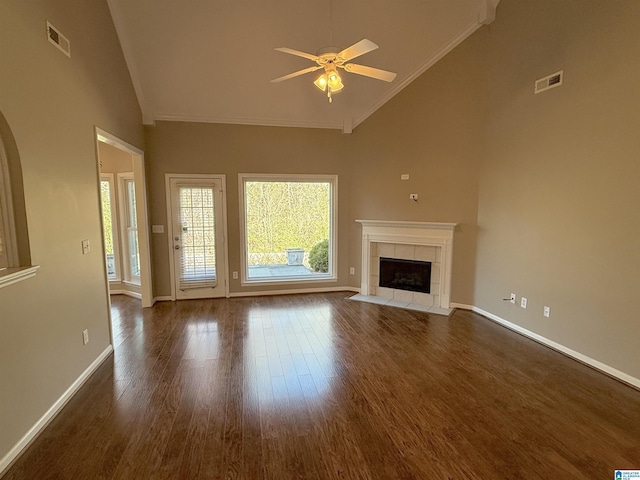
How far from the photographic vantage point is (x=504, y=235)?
416cm

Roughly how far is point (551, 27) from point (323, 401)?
415cm

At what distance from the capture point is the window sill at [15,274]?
6.48 ft

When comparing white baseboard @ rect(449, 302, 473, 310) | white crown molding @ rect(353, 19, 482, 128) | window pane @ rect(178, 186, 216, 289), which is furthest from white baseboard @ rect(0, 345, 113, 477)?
white crown molding @ rect(353, 19, 482, 128)

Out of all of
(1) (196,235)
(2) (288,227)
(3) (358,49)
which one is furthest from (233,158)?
(3) (358,49)

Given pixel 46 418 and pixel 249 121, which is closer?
pixel 46 418

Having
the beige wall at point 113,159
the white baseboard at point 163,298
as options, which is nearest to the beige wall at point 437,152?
the white baseboard at point 163,298

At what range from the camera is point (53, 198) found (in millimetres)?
2572

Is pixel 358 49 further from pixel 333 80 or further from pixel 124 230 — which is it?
pixel 124 230

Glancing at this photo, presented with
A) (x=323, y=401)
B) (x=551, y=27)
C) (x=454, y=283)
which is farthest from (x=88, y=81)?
(x=454, y=283)

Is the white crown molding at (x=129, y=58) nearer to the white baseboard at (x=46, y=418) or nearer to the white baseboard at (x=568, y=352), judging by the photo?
the white baseboard at (x=46, y=418)

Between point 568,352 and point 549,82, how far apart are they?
2.72 meters

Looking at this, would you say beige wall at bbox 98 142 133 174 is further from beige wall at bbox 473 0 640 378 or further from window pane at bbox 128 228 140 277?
beige wall at bbox 473 0 640 378

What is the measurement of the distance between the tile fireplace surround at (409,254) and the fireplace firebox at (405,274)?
0.22 ft

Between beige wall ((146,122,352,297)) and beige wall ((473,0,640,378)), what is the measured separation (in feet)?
7.84
